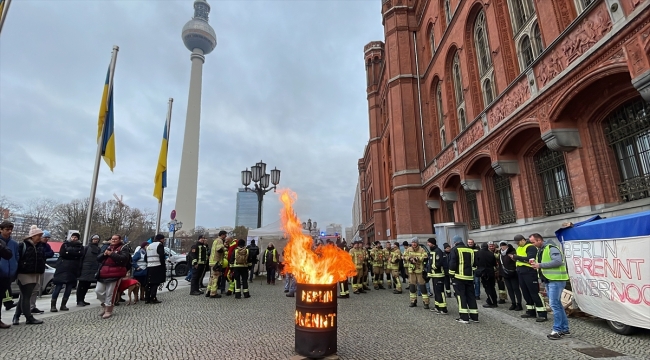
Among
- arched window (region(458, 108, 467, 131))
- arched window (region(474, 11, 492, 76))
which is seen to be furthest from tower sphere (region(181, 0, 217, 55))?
arched window (region(474, 11, 492, 76))

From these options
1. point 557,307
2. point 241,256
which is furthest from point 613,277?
point 241,256

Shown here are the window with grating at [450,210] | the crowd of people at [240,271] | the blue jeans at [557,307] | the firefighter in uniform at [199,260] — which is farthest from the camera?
the window with grating at [450,210]

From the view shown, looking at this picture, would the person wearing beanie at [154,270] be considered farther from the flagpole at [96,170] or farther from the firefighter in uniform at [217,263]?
the flagpole at [96,170]

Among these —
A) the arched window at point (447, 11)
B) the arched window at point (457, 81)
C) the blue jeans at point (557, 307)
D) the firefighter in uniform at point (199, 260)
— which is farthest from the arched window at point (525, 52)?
the firefighter in uniform at point (199, 260)

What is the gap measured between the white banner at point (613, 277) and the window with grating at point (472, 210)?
10.0 m

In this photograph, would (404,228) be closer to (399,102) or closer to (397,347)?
(399,102)

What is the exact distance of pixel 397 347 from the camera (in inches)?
207

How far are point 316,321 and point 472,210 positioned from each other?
15.0 m

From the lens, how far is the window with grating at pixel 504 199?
1325 centimetres

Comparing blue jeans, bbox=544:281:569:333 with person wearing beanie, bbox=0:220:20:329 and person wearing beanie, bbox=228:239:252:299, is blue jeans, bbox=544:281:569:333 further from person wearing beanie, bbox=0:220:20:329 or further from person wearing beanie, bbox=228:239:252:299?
person wearing beanie, bbox=0:220:20:329

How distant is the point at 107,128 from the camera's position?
43.0ft

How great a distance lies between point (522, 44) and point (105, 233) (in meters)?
48.1

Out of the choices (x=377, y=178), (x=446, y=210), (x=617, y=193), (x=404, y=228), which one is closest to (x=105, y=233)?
(x=377, y=178)

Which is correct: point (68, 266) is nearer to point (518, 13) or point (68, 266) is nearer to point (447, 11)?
point (518, 13)
